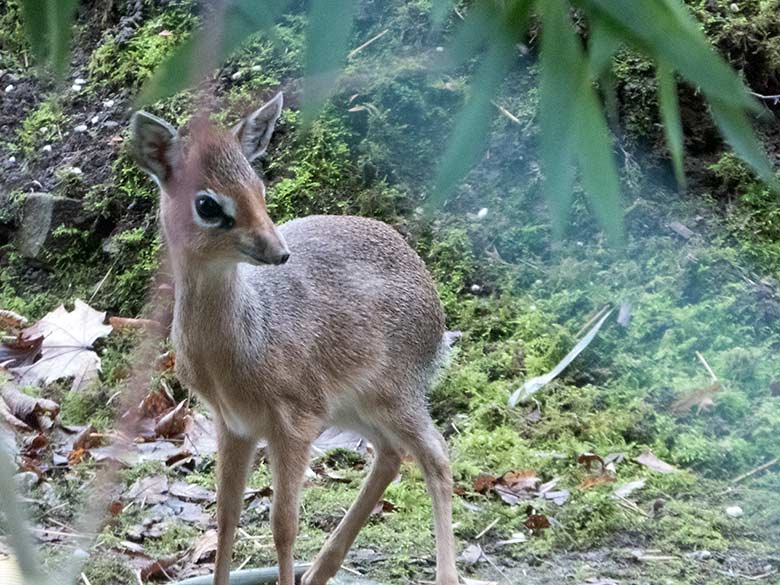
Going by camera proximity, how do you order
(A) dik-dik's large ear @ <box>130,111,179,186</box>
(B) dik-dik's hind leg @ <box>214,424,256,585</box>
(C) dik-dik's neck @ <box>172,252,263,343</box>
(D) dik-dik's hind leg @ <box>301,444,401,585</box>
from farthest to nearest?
(D) dik-dik's hind leg @ <box>301,444,401,585</box> < (B) dik-dik's hind leg @ <box>214,424,256,585</box> < (C) dik-dik's neck @ <box>172,252,263,343</box> < (A) dik-dik's large ear @ <box>130,111,179,186</box>

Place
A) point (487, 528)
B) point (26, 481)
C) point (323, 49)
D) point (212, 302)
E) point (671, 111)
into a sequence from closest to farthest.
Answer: point (323, 49) → point (671, 111) → point (212, 302) → point (487, 528) → point (26, 481)

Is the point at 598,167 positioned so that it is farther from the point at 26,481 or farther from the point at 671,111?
the point at 26,481

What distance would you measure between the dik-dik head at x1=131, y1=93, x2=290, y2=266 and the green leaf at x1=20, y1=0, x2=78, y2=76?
4.86 feet

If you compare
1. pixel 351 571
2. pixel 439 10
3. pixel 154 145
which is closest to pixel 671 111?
pixel 439 10

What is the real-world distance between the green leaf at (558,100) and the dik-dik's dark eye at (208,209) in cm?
169

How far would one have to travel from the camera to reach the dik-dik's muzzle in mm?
2457

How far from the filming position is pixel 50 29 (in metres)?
0.78

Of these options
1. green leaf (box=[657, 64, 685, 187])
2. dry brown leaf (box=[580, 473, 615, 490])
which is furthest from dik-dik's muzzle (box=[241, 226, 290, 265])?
dry brown leaf (box=[580, 473, 615, 490])

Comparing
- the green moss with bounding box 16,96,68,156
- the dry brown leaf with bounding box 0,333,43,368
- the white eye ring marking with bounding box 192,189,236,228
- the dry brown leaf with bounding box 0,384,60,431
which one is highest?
the white eye ring marking with bounding box 192,189,236,228

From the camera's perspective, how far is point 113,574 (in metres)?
3.25

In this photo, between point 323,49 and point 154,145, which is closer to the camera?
point 323,49

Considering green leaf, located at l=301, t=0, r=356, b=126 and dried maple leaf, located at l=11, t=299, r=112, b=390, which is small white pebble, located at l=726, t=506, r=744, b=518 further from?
green leaf, located at l=301, t=0, r=356, b=126

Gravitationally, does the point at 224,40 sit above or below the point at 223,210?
above

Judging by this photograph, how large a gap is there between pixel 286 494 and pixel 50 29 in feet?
7.54
